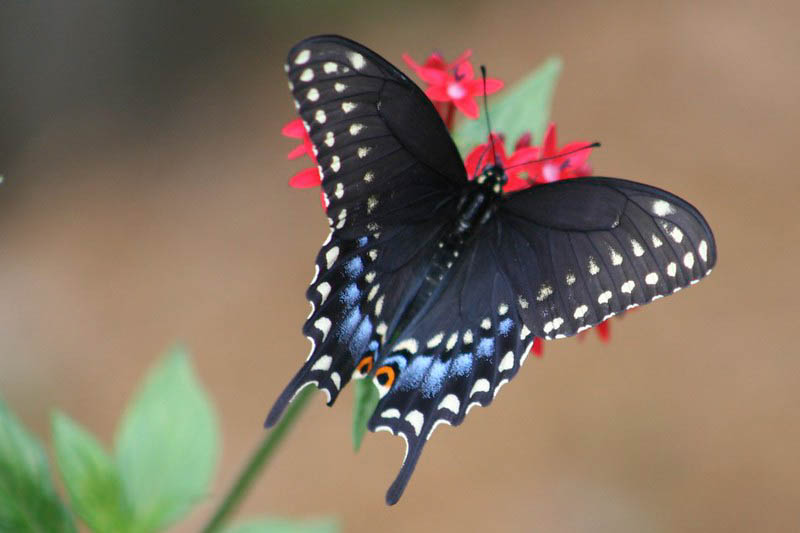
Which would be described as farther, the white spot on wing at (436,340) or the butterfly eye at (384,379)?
the white spot on wing at (436,340)

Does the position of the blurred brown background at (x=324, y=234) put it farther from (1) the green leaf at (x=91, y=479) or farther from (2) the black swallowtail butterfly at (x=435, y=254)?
(2) the black swallowtail butterfly at (x=435, y=254)

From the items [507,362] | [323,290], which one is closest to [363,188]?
[323,290]

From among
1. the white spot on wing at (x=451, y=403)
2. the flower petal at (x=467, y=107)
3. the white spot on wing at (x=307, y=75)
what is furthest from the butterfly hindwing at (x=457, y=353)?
the white spot on wing at (x=307, y=75)

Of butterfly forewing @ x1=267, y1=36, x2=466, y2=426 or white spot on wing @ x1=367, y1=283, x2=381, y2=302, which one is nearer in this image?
butterfly forewing @ x1=267, y1=36, x2=466, y2=426

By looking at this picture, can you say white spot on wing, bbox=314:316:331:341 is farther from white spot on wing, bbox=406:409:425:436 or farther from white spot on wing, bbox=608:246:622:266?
white spot on wing, bbox=608:246:622:266

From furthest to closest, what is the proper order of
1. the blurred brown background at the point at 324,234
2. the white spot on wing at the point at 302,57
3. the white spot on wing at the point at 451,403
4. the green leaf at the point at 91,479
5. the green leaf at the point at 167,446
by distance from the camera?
the blurred brown background at the point at 324,234 < the green leaf at the point at 167,446 < the green leaf at the point at 91,479 < the white spot on wing at the point at 451,403 < the white spot on wing at the point at 302,57

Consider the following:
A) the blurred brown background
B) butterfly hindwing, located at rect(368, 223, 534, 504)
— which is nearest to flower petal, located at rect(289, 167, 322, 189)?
butterfly hindwing, located at rect(368, 223, 534, 504)

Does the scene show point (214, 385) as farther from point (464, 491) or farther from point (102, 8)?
point (102, 8)
